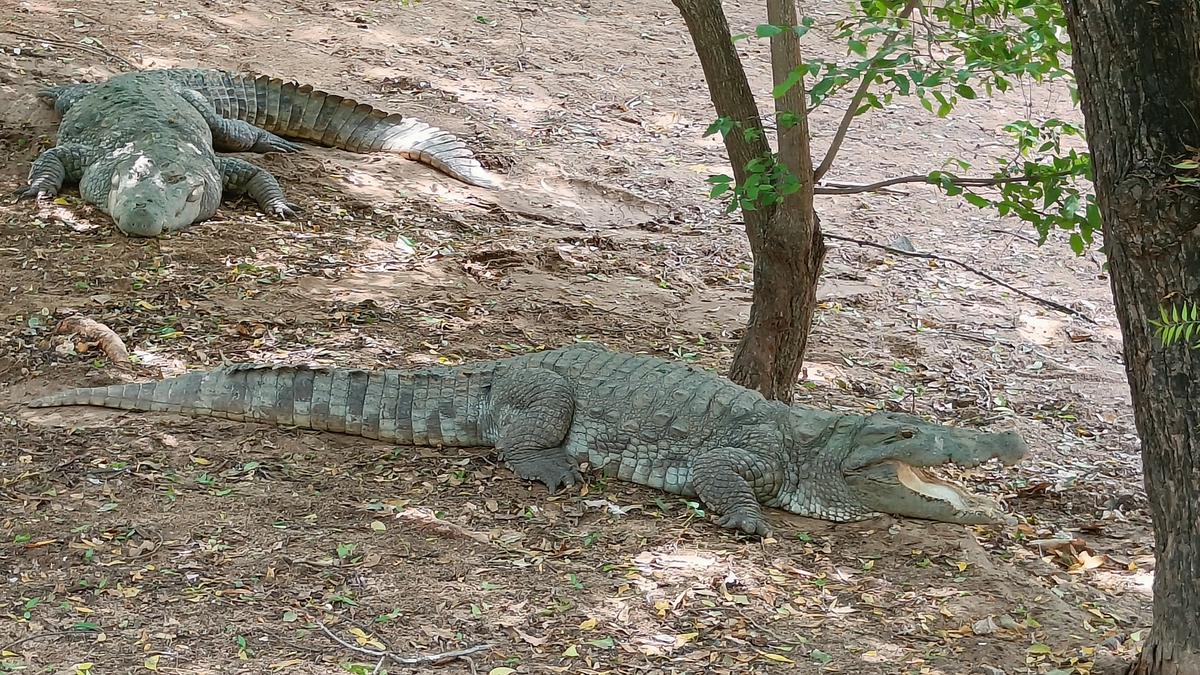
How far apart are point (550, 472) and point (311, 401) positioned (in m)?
1.20

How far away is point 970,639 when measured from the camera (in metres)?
4.14

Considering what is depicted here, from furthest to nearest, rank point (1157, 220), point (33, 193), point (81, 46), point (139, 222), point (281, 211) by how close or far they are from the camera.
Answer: point (81, 46) < point (281, 211) < point (33, 193) < point (139, 222) < point (1157, 220)

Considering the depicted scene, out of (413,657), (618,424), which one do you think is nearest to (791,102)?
(618,424)

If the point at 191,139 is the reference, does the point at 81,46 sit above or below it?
above

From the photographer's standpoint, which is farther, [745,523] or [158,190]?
[158,190]

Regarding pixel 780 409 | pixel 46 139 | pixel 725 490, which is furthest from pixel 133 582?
pixel 46 139

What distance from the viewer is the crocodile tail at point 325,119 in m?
9.51

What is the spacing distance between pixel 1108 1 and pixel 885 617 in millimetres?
2321

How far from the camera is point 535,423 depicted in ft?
17.7

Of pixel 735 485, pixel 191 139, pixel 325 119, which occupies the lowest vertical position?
pixel 735 485

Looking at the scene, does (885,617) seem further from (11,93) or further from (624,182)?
(11,93)

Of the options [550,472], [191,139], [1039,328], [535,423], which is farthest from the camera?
[191,139]

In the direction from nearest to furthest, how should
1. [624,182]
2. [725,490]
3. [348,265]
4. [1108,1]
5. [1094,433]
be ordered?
[1108,1], [725,490], [1094,433], [348,265], [624,182]

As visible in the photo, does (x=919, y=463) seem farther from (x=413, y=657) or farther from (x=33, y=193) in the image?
(x=33, y=193)
